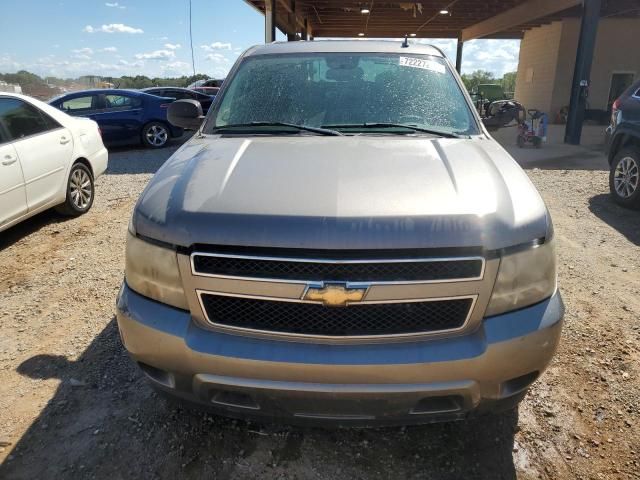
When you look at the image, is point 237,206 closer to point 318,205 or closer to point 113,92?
point 318,205

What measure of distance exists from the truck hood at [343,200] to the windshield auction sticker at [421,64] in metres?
1.04

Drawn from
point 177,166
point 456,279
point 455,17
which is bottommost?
point 456,279

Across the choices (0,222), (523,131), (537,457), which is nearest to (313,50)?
(537,457)

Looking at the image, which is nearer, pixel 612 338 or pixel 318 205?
pixel 318 205

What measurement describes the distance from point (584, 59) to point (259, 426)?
1378cm

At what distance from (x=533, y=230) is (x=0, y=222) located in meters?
4.87

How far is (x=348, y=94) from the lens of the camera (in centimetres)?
309

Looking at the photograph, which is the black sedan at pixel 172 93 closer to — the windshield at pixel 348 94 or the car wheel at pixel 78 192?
the car wheel at pixel 78 192

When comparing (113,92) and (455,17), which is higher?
(455,17)

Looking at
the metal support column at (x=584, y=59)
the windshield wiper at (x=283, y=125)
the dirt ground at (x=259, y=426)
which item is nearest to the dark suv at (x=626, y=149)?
the dirt ground at (x=259, y=426)

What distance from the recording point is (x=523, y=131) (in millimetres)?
13023

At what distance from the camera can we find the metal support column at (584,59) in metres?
12.6

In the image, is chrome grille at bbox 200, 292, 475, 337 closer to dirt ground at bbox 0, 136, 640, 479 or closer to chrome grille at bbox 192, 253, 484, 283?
chrome grille at bbox 192, 253, 484, 283

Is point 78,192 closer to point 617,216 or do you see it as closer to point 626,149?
point 617,216
